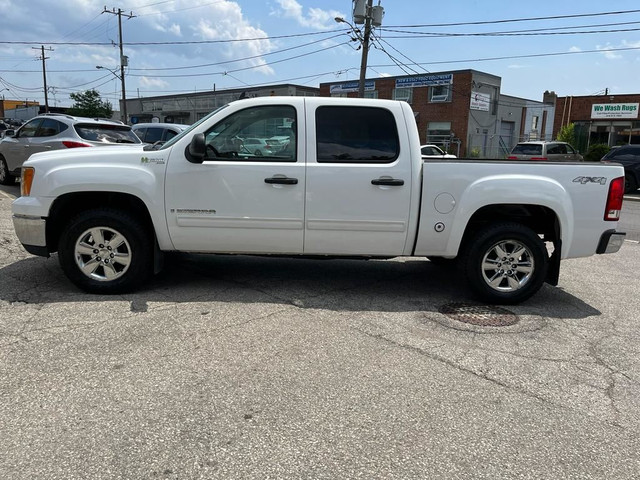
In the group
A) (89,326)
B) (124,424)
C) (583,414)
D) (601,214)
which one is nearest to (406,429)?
(583,414)

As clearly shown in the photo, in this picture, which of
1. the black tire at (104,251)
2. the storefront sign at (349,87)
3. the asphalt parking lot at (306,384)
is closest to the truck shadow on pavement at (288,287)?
the asphalt parking lot at (306,384)

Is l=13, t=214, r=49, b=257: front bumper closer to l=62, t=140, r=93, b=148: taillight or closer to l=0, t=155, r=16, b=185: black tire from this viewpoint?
l=62, t=140, r=93, b=148: taillight

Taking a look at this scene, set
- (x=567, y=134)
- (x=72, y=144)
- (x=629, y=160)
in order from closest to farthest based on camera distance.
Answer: (x=72, y=144), (x=629, y=160), (x=567, y=134)

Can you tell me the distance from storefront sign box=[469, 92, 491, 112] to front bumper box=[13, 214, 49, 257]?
35.7m

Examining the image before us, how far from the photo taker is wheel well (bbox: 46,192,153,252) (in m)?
5.16

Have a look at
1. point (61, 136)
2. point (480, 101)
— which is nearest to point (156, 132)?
point (61, 136)

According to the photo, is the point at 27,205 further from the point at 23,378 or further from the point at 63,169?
the point at 23,378

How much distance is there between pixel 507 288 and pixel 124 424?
3.79m

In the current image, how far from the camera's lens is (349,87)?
4262cm

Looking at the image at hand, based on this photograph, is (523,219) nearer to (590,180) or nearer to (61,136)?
(590,180)

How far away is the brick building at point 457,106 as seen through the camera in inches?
1460

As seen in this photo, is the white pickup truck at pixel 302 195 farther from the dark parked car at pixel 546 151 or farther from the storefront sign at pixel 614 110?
the storefront sign at pixel 614 110

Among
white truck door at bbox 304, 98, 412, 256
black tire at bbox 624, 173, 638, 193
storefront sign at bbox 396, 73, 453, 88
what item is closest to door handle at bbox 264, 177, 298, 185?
white truck door at bbox 304, 98, 412, 256

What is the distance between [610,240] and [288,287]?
3.24 meters
